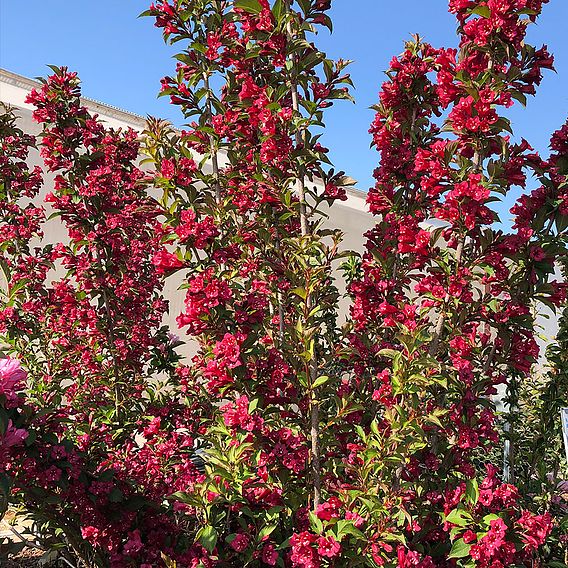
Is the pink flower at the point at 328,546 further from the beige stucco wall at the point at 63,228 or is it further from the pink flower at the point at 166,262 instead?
the beige stucco wall at the point at 63,228

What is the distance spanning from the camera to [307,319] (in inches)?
78.4

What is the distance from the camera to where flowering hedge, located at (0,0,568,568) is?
73.6 inches

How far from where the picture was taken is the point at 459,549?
6.32ft

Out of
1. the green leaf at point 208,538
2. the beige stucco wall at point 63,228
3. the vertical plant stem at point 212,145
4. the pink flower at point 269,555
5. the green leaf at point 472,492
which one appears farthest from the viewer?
the beige stucco wall at point 63,228

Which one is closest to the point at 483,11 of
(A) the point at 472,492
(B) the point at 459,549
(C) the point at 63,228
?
(A) the point at 472,492

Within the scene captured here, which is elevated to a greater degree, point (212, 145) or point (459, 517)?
point (212, 145)

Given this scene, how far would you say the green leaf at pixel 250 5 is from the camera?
204 cm

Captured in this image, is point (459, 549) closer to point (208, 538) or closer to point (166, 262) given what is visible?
point (208, 538)

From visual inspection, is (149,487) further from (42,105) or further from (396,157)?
(42,105)

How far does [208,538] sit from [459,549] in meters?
0.84

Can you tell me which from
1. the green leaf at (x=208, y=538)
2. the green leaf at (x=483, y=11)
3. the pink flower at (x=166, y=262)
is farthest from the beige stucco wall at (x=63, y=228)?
the green leaf at (x=483, y=11)

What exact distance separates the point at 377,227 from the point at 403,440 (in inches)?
37.5

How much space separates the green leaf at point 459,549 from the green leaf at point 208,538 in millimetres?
800

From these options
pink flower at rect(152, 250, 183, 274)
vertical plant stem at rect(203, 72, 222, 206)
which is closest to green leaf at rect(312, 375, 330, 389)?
pink flower at rect(152, 250, 183, 274)
